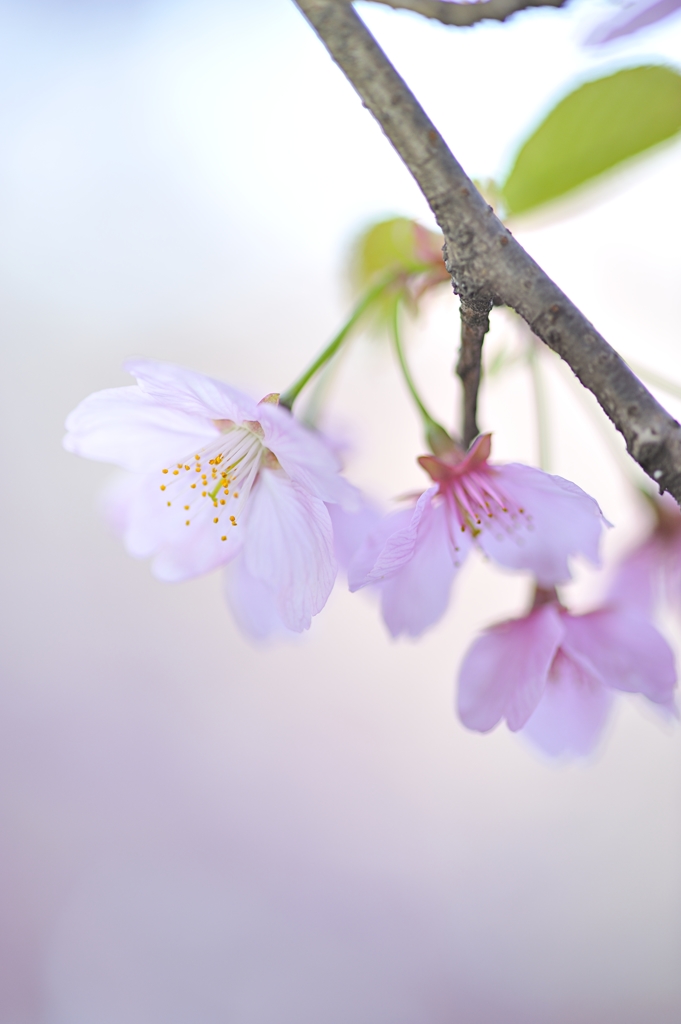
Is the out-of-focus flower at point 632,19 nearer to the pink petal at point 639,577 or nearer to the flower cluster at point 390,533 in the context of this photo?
the flower cluster at point 390,533

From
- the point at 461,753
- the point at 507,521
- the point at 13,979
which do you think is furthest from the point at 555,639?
the point at 13,979

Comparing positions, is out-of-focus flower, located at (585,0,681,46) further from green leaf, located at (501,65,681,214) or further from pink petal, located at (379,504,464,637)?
pink petal, located at (379,504,464,637)

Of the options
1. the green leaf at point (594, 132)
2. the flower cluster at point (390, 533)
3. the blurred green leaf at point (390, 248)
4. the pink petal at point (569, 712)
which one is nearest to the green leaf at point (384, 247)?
the blurred green leaf at point (390, 248)

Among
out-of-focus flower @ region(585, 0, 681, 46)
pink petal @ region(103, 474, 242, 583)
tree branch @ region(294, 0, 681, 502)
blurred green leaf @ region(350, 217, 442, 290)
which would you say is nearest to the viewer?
tree branch @ region(294, 0, 681, 502)

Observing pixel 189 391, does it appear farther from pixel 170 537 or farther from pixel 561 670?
pixel 561 670

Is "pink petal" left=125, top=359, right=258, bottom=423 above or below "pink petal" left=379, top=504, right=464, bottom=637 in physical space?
above

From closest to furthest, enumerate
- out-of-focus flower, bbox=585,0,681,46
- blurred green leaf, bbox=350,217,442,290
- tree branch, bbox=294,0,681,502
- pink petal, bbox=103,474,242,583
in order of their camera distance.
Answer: tree branch, bbox=294,0,681,502, out-of-focus flower, bbox=585,0,681,46, pink petal, bbox=103,474,242,583, blurred green leaf, bbox=350,217,442,290

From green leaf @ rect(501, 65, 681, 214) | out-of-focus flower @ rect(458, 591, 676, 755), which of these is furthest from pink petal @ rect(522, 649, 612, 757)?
green leaf @ rect(501, 65, 681, 214)
